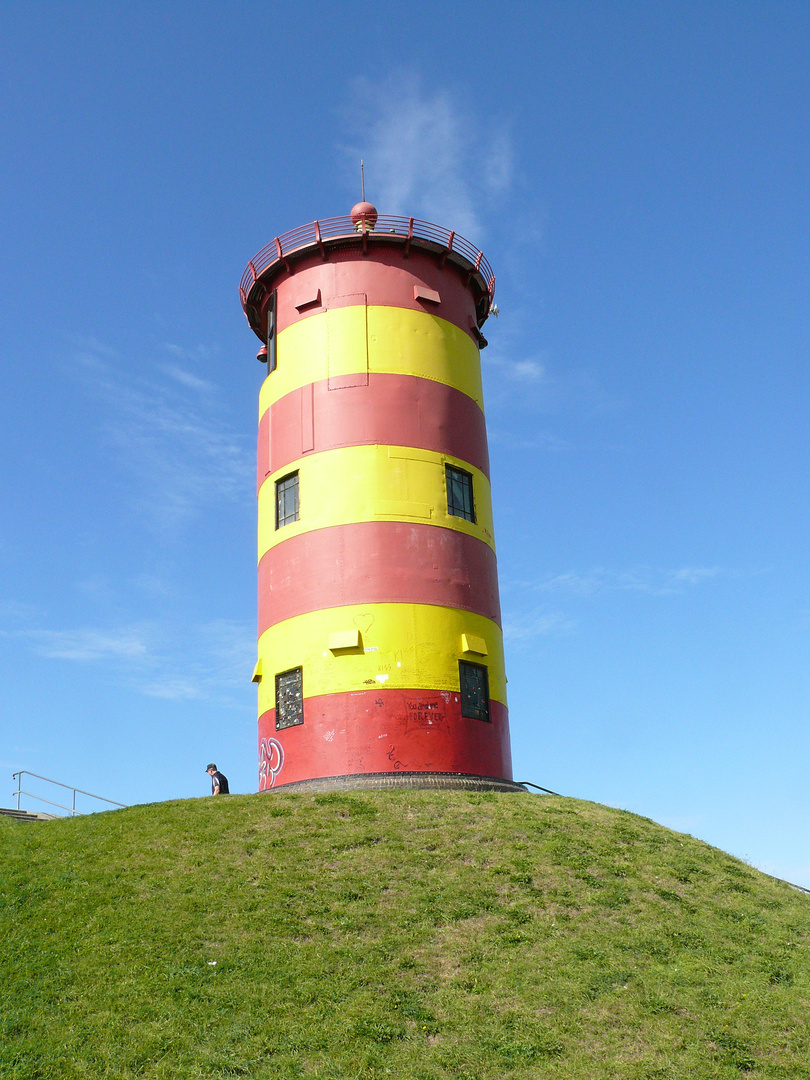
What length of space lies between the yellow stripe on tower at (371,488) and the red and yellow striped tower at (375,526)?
4 centimetres

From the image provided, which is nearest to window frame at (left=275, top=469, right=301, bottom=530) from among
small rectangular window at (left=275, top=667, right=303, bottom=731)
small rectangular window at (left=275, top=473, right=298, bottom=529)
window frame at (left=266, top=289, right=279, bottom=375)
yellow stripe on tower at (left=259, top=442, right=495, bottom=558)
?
small rectangular window at (left=275, top=473, right=298, bottom=529)

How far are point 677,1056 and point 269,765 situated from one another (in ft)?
44.9

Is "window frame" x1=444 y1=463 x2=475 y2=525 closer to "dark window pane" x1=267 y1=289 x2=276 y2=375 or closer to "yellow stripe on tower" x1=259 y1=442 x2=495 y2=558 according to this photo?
"yellow stripe on tower" x1=259 y1=442 x2=495 y2=558


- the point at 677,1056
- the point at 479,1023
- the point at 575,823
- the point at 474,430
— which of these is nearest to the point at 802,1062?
the point at 677,1056

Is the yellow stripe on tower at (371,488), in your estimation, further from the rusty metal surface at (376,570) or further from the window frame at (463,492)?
the rusty metal surface at (376,570)

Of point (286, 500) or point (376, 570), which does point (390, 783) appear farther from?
point (286, 500)

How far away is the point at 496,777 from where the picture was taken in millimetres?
24297

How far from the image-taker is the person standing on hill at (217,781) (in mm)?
24750

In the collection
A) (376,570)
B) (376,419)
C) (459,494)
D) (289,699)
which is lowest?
(289,699)

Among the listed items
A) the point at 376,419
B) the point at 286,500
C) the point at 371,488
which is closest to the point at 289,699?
the point at 286,500

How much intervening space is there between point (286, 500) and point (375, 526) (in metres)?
3.16

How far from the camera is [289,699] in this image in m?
24.3

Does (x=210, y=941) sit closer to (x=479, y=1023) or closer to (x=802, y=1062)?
(x=479, y=1023)

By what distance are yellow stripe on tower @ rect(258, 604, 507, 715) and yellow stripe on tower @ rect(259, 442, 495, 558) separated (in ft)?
7.78
